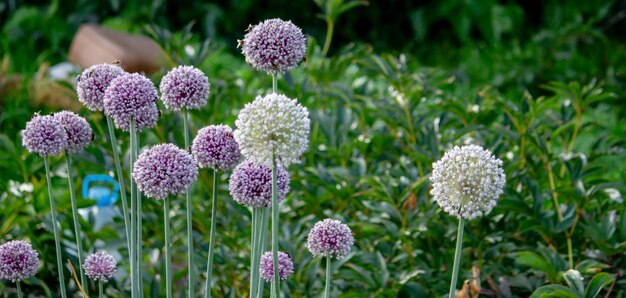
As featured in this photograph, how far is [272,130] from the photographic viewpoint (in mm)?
1337

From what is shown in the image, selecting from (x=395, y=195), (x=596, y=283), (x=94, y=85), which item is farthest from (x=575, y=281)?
(x=94, y=85)

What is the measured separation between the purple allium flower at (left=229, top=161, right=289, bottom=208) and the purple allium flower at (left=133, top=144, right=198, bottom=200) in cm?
8

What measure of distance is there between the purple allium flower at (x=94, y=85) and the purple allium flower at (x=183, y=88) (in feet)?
A: 0.35

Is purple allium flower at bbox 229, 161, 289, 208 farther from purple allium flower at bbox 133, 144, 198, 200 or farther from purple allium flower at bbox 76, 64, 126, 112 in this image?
purple allium flower at bbox 76, 64, 126, 112

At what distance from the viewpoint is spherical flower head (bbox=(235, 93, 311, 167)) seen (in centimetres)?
134

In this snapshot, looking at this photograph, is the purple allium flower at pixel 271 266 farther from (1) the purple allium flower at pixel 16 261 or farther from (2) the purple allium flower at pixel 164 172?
(1) the purple allium flower at pixel 16 261

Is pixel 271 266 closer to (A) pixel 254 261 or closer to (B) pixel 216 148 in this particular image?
(A) pixel 254 261

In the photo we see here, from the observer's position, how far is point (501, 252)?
99.3 inches

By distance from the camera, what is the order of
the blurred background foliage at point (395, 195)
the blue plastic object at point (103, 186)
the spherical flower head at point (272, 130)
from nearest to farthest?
the spherical flower head at point (272, 130) < the blurred background foliage at point (395, 195) < the blue plastic object at point (103, 186)

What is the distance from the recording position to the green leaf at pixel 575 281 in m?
1.88

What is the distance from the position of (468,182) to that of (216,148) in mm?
412

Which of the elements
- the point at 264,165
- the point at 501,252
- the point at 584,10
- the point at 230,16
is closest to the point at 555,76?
the point at 584,10

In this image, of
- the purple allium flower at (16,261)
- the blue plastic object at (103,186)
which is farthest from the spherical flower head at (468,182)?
the blue plastic object at (103,186)

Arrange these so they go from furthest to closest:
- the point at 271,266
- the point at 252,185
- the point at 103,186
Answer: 1. the point at 103,186
2. the point at 271,266
3. the point at 252,185
